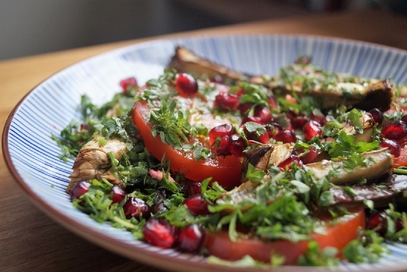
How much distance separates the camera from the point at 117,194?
147 centimetres

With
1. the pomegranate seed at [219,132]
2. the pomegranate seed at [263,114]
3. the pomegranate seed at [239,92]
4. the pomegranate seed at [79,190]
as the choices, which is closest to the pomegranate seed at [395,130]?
the pomegranate seed at [263,114]

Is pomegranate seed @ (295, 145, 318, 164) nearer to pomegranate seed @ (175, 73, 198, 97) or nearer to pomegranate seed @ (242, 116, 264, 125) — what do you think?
pomegranate seed @ (242, 116, 264, 125)

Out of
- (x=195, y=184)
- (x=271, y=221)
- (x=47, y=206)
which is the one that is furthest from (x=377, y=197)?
(x=47, y=206)

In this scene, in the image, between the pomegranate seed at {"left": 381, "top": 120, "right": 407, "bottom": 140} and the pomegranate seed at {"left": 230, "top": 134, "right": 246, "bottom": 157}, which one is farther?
the pomegranate seed at {"left": 381, "top": 120, "right": 407, "bottom": 140}

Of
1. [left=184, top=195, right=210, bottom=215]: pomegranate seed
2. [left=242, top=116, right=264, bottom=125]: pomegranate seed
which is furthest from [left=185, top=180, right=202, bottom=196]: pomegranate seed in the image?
[left=242, top=116, right=264, bottom=125]: pomegranate seed

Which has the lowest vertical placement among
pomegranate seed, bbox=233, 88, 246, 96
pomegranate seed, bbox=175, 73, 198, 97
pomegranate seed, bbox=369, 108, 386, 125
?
pomegranate seed, bbox=369, 108, 386, 125

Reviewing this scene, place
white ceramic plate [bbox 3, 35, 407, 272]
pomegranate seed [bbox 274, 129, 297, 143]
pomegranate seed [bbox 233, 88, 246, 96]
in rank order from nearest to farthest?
white ceramic plate [bbox 3, 35, 407, 272], pomegranate seed [bbox 274, 129, 297, 143], pomegranate seed [bbox 233, 88, 246, 96]

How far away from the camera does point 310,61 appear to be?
278cm

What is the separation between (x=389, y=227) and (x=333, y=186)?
0.20 metres

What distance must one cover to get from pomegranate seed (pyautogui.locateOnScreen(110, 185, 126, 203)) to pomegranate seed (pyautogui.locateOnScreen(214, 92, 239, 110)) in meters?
0.72

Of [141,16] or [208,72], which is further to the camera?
[141,16]

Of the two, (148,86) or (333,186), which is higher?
(148,86)

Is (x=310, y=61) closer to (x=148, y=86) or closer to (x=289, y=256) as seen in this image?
(x=148, y=86)

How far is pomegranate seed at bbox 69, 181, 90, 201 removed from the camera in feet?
4.75
